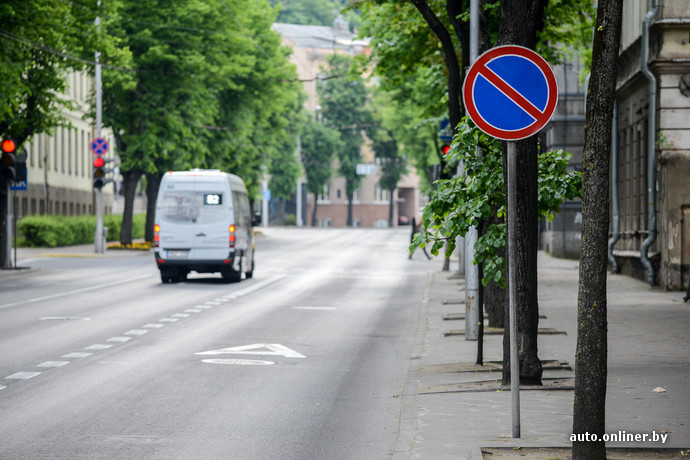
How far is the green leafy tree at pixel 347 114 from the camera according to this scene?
127 meters

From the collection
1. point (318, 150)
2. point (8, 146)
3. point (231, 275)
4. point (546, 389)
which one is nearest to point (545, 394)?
point (546, 389)

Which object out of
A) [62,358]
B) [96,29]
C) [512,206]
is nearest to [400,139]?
[96,29]

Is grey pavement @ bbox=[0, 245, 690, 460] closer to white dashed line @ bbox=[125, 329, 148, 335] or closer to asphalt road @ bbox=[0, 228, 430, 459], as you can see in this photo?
asphalt road @ bbox=[0, 228, 430, 459]

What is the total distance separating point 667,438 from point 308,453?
94.3 inches

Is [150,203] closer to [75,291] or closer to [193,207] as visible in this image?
[193,207]

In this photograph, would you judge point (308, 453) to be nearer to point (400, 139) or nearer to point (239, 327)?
point (239, 327)

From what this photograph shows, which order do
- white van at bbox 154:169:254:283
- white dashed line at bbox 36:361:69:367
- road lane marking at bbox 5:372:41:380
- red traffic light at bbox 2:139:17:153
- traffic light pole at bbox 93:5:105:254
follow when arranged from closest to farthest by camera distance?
road lane marking at bbox 5:372:41:380 → white dashed line at bbox 36:361:69:367 → white van at bbox 154:169:254:283 → red traffic light at bbox 2:139:17:153 → traffic light pole at bbox 93:5:105:254

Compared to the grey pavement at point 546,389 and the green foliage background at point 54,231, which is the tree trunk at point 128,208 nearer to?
the green foliage background at point 54,231

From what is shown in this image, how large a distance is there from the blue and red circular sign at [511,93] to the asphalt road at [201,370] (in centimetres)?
240

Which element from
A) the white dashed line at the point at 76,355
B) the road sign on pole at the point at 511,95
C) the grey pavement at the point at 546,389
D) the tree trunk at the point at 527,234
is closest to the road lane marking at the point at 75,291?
the grey pavement at the point at 546,389

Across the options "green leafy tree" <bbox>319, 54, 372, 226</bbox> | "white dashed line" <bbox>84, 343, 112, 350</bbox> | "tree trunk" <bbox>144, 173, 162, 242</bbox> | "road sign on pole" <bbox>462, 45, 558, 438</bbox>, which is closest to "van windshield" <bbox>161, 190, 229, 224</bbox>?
"white dashed line" <bbox>84, 343, 112, 350</bbox>

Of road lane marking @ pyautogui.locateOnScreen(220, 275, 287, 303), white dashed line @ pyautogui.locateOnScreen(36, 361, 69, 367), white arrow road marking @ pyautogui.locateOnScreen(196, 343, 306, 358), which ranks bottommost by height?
road lane marking @ pyautogui.locateOnScreen(220, 275, 287, 303)

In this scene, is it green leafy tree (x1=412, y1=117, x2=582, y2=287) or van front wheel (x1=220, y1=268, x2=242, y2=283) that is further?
van front wheel (x1=220, y1=268, x2=242, y2=283)

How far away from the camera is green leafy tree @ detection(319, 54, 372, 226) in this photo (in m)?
127
